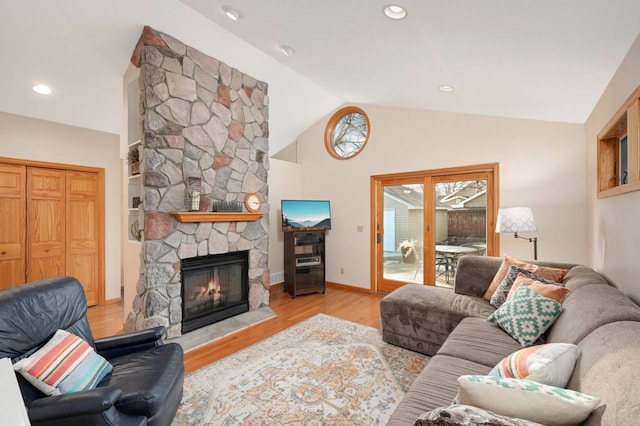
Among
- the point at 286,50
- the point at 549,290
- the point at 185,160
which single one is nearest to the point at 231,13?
the point at 286,50

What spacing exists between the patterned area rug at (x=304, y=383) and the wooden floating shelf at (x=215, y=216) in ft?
4.77

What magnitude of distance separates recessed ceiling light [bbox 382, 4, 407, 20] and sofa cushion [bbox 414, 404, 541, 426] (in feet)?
6.56

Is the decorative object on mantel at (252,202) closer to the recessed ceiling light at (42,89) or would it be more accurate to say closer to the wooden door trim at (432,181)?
the wooden door trim at (432,181)

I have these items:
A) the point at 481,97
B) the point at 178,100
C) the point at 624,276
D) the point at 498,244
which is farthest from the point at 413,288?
Result: the point at 178,100

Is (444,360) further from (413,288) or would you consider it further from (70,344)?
(70,344)

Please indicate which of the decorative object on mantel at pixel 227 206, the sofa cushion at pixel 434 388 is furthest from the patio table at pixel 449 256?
the decorative object on mantel at pixel 227 206

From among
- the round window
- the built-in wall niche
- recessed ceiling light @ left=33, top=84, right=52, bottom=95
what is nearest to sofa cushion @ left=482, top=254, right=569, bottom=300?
the built-in wall niche

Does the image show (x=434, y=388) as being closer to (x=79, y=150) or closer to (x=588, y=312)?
(x=588, y=312)

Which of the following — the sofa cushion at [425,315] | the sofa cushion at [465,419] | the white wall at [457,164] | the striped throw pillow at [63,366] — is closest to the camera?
the sofa cushion at [465,419]

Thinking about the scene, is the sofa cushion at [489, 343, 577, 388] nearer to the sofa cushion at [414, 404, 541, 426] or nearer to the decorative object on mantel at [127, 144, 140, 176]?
the sofa cushion at [414, 404, 541, 426]

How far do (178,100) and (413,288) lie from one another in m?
3.31

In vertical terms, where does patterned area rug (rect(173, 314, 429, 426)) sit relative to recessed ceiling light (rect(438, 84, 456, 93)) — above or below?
below

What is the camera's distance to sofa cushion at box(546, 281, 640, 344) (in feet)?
4.52

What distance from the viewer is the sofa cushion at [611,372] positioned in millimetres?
771
